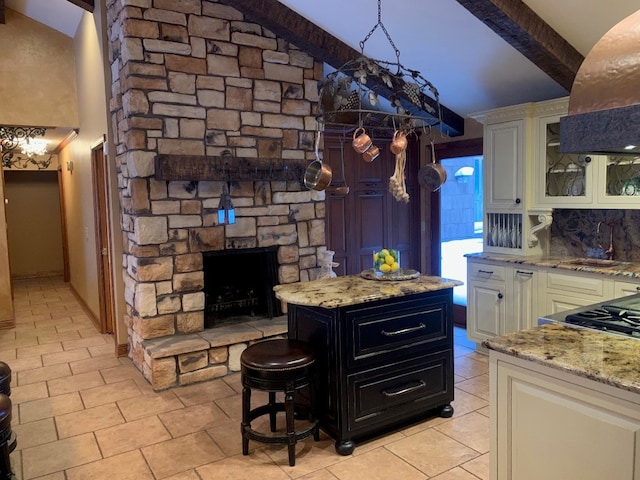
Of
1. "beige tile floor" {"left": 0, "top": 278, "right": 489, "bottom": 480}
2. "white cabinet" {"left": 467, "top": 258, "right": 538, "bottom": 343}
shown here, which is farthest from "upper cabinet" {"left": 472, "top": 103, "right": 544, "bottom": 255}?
"beige tile floor" {"left": 0, "top": 278, "right": 489, "bottom": 480}

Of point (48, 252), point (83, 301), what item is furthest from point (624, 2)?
point (48, 252)

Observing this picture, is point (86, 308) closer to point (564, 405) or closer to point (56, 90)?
point (56, 90)

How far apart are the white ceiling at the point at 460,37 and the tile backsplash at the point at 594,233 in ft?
3.61

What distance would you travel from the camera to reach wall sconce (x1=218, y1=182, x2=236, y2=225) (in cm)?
402

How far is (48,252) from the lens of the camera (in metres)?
9.49

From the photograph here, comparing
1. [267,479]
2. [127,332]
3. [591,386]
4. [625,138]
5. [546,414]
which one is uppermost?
[625,138]

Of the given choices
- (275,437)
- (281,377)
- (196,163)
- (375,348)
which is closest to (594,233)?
(375,348)

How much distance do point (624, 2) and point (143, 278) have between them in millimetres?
3861

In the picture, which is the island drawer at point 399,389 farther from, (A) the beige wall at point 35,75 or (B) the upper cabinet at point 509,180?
(A) the beige wall at point 35,75

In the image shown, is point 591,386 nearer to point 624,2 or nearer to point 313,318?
point 313,318

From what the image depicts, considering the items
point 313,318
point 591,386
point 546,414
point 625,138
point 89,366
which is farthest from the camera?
point 89,366

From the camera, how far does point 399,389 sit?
3039 mm

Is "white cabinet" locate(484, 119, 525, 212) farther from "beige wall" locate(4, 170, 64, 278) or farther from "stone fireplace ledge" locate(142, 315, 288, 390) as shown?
"beige wall" locate(4, 170, 64, 278)

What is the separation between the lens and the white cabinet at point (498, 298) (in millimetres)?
4168
